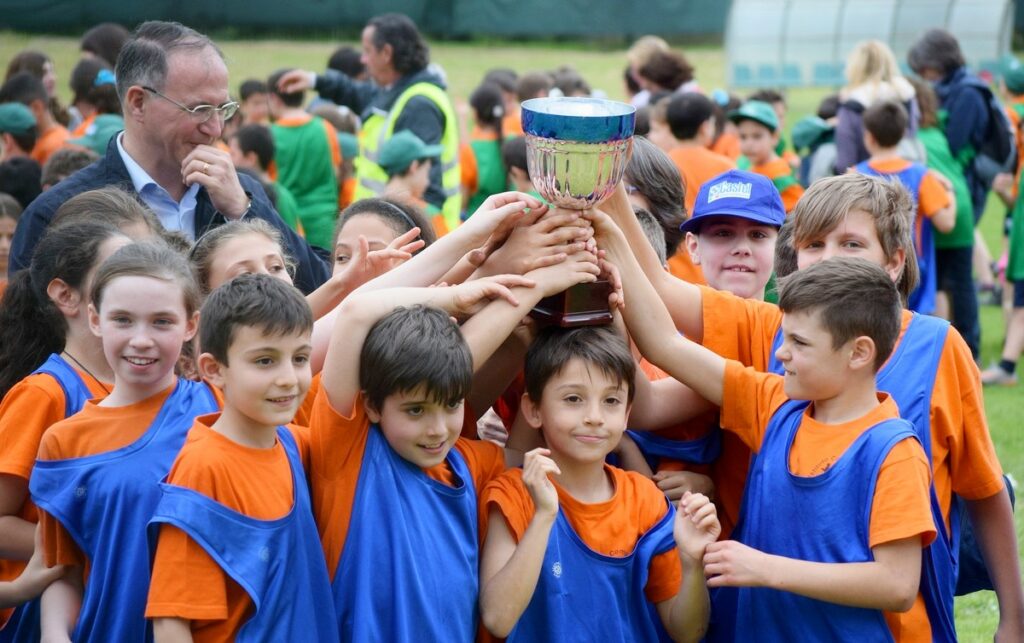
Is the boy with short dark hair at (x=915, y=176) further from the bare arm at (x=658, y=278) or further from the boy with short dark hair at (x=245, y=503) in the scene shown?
the boy with short dark hair at (x=245, y=503)

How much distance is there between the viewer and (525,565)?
9.25ft

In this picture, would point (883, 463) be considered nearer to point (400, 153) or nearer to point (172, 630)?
point (172, 630)

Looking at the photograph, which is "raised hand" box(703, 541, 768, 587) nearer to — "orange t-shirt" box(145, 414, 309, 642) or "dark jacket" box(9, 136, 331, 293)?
"orange t-shirt" box(145, 414, 309, 642)

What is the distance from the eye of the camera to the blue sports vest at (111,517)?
9.23 ft

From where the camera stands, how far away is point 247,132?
30.0 ft

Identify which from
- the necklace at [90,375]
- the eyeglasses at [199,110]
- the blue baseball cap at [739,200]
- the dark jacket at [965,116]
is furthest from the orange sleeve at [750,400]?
the dark jacket at [965,116]

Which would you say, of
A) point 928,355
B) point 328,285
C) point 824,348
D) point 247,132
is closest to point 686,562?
point 824,348

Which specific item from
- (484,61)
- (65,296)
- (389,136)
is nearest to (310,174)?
(389,136)

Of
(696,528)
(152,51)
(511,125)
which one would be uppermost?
(152,51)

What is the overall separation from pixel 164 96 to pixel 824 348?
2.50m

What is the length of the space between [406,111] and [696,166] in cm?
219

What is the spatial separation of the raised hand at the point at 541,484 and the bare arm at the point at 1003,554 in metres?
1.31

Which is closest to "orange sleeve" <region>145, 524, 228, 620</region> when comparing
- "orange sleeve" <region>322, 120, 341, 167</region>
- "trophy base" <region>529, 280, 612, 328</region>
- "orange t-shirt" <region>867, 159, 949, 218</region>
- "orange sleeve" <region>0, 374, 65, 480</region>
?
"orange sleeve" <region>0, 374, 65, 480</region>

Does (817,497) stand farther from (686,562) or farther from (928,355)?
(928,355)
